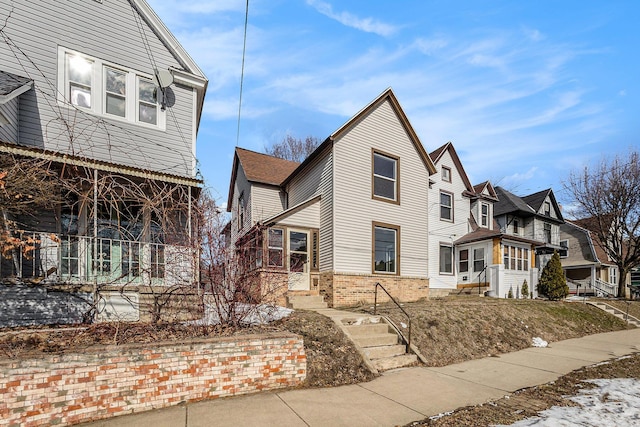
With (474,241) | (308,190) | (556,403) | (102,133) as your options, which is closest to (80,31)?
(102,133)

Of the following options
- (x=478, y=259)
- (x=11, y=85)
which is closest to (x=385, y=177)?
(x=478, y=259)

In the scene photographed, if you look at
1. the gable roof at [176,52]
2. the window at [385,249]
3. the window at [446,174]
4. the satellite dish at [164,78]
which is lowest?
the window at [385,249]

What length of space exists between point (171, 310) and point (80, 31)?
7.88 meters

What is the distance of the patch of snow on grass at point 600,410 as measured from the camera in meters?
4.69

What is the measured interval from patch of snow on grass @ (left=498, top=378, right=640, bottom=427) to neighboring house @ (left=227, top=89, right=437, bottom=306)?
26.1ft

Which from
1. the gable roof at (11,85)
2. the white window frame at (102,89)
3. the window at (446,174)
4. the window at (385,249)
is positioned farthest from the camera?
the window at (446,174)

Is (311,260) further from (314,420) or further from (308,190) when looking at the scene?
(314,420)

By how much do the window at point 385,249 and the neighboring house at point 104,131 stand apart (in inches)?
287

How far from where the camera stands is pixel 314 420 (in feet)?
15.9

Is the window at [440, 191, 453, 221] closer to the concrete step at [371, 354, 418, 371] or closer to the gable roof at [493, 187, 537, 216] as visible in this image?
the gable roof at [493, 187, 537, 216]

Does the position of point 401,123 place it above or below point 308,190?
above

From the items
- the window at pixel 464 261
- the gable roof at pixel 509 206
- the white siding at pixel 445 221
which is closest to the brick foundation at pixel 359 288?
the white siding at pixel 445 221

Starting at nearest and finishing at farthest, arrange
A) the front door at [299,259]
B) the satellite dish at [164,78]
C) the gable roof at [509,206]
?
the satellite dish at [164,78], the front door at [299,259], the gable roof at [509,206]

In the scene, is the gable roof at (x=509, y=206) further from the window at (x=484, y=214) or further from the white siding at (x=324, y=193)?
the white siding at (x=324, y=193)
